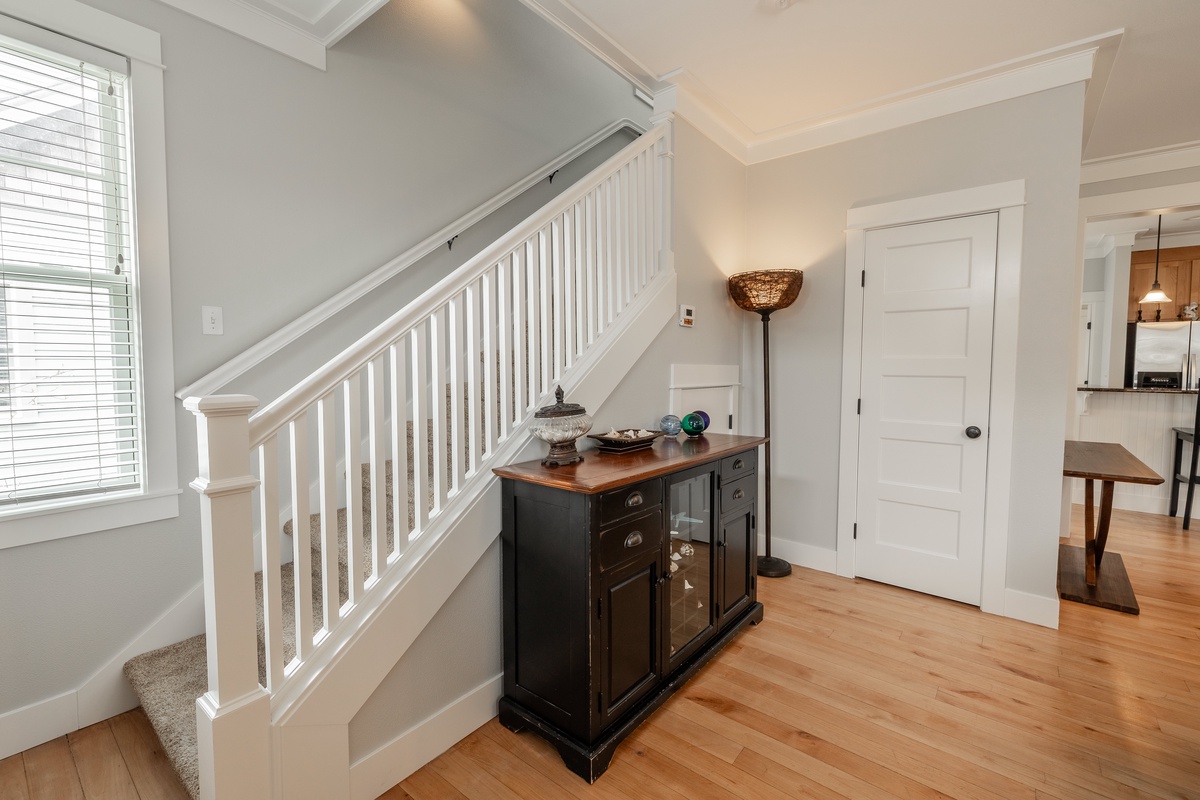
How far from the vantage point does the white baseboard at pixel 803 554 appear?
3359 millimetres

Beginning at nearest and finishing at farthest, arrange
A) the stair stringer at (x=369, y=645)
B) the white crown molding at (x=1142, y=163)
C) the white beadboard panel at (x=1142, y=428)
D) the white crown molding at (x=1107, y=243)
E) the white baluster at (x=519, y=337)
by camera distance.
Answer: the stair stringer at (x=369, y=645) → the white baluster at (x=519, y=337) → the white crown molding at (x=1142, y=163) → the white beadboard panel at (x=1142, y=428) → the white crown molding at (x=1107, y=243)

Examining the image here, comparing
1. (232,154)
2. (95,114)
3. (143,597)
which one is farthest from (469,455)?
(95,114)

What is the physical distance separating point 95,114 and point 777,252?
3.37 metres

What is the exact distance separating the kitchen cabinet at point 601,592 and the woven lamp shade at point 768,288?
4.35 ft

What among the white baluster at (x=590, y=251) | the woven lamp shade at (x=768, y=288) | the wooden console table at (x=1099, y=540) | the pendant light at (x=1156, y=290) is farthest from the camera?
the pendant light at (x=1156, y=290)

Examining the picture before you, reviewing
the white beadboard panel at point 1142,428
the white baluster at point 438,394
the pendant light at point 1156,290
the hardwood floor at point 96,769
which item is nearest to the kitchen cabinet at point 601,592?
the white baluster at point 438,394

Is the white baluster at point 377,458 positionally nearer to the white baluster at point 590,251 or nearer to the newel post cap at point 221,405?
the newel post cap at point 221,405

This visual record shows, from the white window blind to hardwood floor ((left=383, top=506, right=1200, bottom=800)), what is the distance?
1.59 meters

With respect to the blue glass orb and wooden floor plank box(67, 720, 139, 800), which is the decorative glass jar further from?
wooden floor plank box(67, 720, 139, 800)

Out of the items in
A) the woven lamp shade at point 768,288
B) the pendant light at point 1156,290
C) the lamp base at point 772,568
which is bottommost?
the lamp base at point 772,568

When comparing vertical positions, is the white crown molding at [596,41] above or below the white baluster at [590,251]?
above

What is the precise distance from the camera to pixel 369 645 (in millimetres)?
1535

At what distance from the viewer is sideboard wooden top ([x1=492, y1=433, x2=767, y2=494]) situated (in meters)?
1.72

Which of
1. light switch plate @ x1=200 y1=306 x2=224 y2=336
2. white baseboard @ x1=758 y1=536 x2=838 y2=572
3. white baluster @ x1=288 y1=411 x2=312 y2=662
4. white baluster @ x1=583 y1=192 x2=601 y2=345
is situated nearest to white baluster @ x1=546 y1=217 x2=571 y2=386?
white baluster @ x1=583 y1=192 x2=601 y2=345
